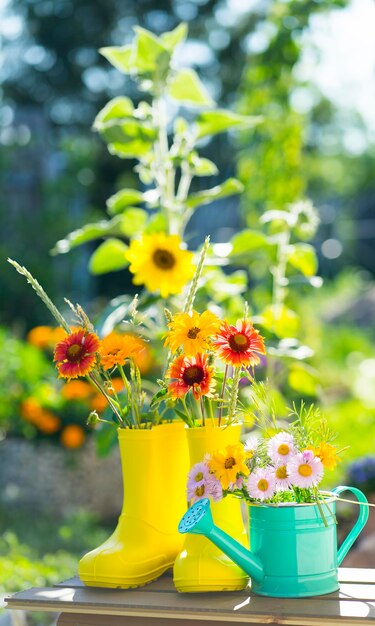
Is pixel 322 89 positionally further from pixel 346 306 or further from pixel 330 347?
pixel 330 347

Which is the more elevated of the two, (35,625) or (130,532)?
(130,532)

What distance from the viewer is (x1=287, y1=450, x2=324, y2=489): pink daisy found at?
3.59 ft

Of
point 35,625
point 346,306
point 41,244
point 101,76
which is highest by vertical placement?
point 101,76

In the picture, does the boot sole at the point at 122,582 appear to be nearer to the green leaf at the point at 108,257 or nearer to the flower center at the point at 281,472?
the flower center at the point at 281,472

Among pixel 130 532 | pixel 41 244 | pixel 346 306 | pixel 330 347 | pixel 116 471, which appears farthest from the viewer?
pixel 346 306

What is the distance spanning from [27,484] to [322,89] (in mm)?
7006

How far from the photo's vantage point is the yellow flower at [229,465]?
1113 mm

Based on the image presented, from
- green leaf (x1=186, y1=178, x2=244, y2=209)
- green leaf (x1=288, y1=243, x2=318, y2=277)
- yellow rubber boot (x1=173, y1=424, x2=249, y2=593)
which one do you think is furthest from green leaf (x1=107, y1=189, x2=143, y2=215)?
yellow rubber boot (x1=173, y1=424, x2=249, y2=593)

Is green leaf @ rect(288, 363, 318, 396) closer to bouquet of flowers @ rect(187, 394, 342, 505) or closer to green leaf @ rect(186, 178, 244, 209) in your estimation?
green leaf @ rect(186, 178, 244, 209)

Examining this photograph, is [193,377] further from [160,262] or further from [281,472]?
[160,262]

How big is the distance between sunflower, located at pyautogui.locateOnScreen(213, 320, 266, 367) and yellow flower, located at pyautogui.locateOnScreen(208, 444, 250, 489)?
11cm

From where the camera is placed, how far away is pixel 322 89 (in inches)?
383

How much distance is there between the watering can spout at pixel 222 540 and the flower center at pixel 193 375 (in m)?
0.15

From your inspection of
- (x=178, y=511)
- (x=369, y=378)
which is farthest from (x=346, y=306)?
(x=178, y=511)
